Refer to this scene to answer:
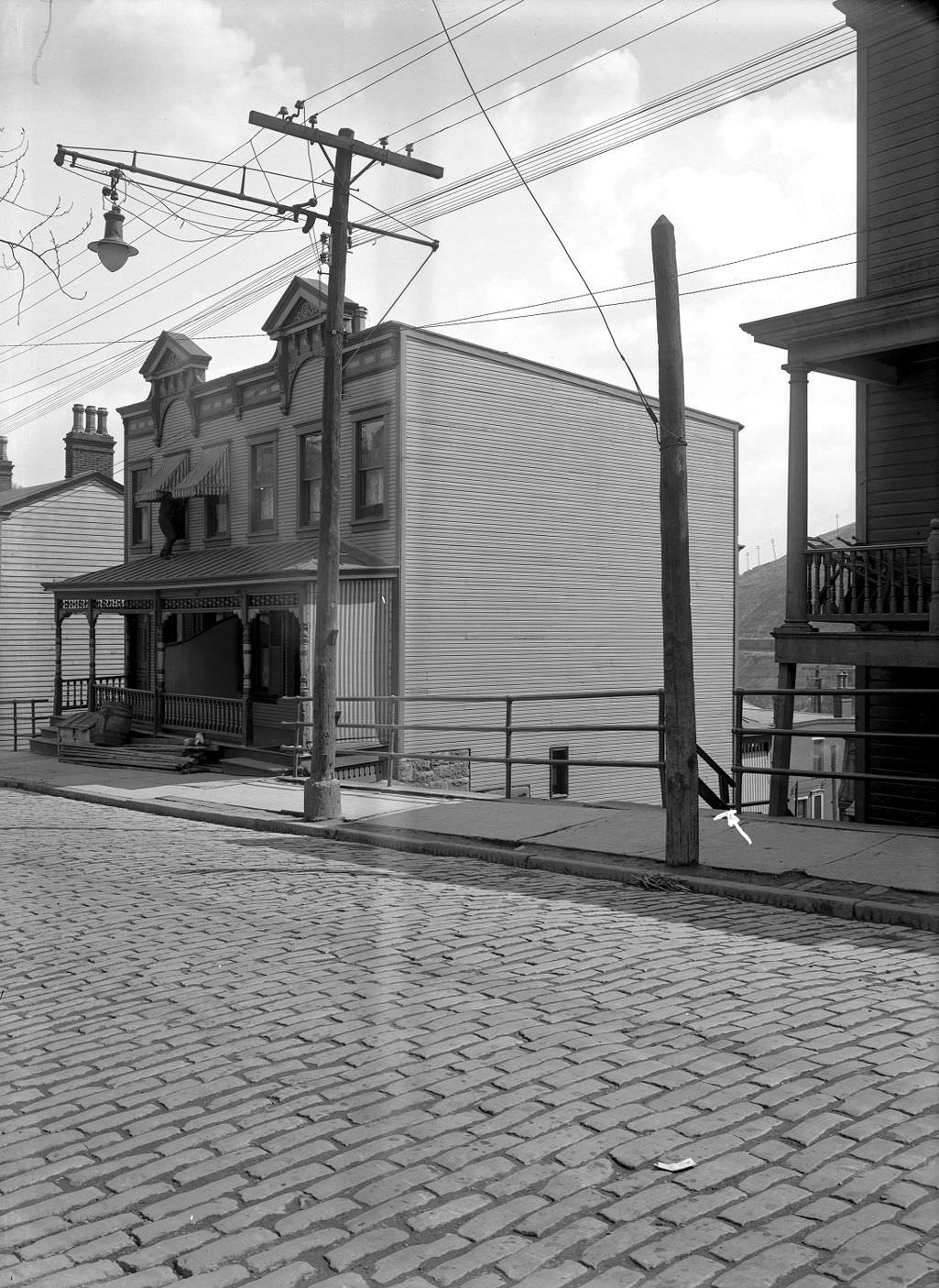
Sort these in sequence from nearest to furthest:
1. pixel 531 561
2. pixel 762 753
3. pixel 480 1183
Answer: pixel 480 1183, pixel 531 561, pixel 762 753

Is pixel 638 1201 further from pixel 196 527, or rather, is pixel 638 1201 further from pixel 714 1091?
pixel 196 527

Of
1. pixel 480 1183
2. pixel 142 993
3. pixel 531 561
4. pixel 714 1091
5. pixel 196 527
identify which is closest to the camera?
pixel 480 1183

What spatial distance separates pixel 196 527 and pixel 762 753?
51.8 feet

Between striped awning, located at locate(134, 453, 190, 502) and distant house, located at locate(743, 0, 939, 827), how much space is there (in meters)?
16.0

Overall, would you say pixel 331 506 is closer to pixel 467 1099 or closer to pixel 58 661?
pixel 467 1099

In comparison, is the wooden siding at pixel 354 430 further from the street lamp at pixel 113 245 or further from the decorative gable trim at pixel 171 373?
the street lamp at pixel 113 245

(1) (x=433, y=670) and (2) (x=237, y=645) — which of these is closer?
(1) (x=433, y=670)

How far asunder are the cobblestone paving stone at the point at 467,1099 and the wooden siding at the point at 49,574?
23878mm

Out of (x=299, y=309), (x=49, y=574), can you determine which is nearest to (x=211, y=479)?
(x=299, y=309)

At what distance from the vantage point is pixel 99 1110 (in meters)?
4.97

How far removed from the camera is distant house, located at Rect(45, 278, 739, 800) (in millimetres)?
21703

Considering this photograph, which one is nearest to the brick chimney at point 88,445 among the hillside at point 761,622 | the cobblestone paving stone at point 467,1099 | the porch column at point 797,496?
the porch column at point 797,496

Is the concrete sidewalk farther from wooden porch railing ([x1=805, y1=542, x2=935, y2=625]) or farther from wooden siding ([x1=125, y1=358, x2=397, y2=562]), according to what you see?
wooden siding ([x1=125, y1=358, x2=397, y2=562])

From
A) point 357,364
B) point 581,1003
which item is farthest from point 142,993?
point 357,364
